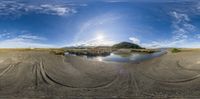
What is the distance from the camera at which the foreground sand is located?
17.8 metres

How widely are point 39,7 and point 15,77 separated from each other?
6981 millimetres

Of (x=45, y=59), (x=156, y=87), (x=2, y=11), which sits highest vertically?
(x=2, y=11)

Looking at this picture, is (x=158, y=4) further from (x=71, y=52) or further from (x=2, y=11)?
(x=2, y=11)

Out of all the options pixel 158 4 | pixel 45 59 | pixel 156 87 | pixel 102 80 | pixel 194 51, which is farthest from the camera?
pixel 194 51

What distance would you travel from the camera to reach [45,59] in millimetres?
28203

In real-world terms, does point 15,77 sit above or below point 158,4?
below

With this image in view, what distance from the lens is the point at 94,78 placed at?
21.3 meters

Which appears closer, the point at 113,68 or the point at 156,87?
the point at 156,87

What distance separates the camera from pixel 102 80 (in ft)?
68.2

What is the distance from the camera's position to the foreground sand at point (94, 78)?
17812mm

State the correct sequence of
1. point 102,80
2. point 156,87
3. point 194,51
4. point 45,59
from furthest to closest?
1. point 194,51
2. point 45,59
3. point 102,80
4. point 156,87

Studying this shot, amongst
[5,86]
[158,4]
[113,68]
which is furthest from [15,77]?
[158,4]

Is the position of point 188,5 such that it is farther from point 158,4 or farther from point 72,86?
point 72,86

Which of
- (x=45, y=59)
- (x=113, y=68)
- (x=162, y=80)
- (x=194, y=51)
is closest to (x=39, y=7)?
(x=45, y=59)
